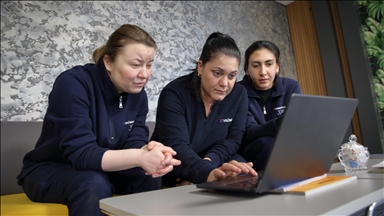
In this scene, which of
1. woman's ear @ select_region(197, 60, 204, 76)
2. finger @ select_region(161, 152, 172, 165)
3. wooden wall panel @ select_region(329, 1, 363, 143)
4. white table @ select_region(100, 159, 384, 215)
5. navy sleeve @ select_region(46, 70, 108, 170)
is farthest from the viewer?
wooden wall panel @ select_region(329, 1, 363, 143)

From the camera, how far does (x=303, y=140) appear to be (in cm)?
61

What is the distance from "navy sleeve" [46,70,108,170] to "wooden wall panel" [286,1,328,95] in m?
3.04

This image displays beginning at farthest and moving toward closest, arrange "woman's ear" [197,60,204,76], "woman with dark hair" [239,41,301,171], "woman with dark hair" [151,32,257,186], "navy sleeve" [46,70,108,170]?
"woman with dark hair" [239,41,301,171]
"woman's ear" [197,60,204,76]
"woman with dark hair" [151,32,257,186]
"navy sleeve" [46,70,108,170]

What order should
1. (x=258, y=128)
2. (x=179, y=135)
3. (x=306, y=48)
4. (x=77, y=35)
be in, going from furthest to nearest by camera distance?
1. (x=306, y=48)
2. (x=77, y=35)
3. (x=258, y=128)
4. (x=179, y=135)

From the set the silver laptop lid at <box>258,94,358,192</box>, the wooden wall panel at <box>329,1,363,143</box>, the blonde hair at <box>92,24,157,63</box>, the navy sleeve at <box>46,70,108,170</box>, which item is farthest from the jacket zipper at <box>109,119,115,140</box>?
the wooden wall panel at <box>329,1,363,143</box>

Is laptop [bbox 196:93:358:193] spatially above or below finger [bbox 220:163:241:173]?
above

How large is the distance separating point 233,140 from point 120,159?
0.71m

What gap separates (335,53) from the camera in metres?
3.38

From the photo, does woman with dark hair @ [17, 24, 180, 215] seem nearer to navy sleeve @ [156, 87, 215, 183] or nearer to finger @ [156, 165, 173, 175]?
finger @ [156, 165, 173, 175]

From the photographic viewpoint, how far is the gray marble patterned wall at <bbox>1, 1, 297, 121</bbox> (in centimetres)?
182

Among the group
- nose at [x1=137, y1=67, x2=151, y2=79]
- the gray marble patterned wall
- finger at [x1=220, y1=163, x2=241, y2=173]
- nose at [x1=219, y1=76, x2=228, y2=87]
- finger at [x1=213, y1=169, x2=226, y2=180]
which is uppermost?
the gray marble patterned wall

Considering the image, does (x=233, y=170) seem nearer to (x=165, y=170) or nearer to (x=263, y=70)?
(x=165, y=170)

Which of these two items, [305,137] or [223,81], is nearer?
[305,137]

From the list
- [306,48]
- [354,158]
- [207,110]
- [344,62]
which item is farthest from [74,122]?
[306,48]
